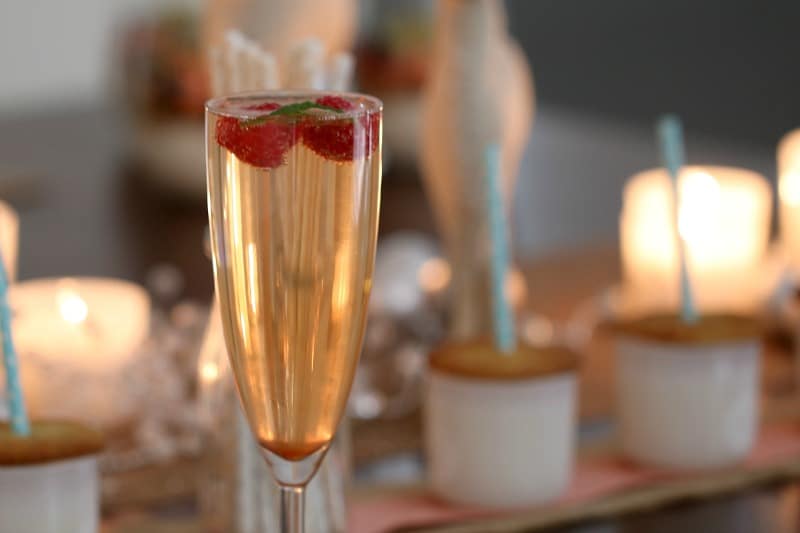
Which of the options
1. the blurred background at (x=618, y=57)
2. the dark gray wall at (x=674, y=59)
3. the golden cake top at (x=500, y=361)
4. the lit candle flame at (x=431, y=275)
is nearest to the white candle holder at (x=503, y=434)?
the golden cake top at (x=500, y=361)

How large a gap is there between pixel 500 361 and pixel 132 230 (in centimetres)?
129

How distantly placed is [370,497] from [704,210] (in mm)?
637

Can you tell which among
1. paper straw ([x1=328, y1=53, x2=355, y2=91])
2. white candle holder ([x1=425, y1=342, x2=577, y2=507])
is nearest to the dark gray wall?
white candle holder ([x1=425, y1=342, x2=577, y2=507])

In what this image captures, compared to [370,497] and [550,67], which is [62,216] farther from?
[550,67]

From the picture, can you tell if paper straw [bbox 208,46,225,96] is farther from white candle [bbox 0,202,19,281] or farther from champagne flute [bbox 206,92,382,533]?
white candle [bbox 0,202,19,281]

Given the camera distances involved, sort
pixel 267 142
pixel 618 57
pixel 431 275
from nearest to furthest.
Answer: pixel 267 142 → pixel 431 275 → pixel 618 57

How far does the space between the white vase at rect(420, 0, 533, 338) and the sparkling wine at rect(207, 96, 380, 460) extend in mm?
522

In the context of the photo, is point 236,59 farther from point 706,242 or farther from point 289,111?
point 706,242

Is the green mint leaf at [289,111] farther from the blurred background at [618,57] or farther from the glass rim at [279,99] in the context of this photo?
the blurred background at [618,57]

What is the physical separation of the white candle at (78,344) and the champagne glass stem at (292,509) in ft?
1.85

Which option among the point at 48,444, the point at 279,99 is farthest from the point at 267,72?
the point at 48,444

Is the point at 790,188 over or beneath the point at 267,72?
beneath

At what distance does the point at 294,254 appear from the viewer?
0.76 m

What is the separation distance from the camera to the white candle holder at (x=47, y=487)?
0.94 meters
